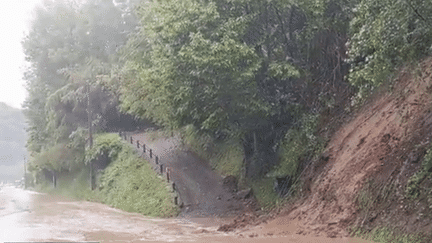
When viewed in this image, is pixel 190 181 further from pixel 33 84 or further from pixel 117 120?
pixel 33 84

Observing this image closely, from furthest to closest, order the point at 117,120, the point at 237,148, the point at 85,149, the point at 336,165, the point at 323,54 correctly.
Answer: the point at 117,120 < the point at 85,149 < the point at 237,148 < the point at 323,54 < the point at 336,165

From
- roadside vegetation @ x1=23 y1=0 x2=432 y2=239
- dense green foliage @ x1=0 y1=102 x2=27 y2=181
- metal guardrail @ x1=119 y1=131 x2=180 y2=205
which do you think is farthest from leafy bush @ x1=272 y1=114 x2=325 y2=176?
dense green foliage @ x1=0 y1=102 x2=27 y2=181

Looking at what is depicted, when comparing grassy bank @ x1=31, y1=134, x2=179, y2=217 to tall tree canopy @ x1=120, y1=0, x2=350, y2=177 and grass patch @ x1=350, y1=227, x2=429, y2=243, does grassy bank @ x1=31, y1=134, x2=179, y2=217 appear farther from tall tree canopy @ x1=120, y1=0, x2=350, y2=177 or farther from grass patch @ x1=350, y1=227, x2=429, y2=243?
grass patch @ x1=350, y1=227, x2=429, y2=243

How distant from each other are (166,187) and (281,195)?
8455 mm

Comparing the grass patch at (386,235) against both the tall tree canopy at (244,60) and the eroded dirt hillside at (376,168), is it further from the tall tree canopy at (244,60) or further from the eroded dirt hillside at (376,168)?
the tall tree canopy at (244,60)

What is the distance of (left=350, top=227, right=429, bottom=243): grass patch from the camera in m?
9.56

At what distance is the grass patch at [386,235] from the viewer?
9564 mm

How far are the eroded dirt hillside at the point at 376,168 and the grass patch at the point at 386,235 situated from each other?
0.15 meters

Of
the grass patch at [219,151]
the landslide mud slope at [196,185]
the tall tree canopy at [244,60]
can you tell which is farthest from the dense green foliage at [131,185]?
the tall tree canopy at [244,60]

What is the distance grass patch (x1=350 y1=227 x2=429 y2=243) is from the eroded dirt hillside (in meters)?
0.15

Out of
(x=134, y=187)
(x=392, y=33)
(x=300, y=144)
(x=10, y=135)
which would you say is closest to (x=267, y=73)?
(x=300, y=144)

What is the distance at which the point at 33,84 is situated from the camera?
47969 mm

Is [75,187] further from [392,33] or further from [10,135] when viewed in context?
[10,135]

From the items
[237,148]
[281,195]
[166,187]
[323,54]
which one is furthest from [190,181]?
[323,54]
